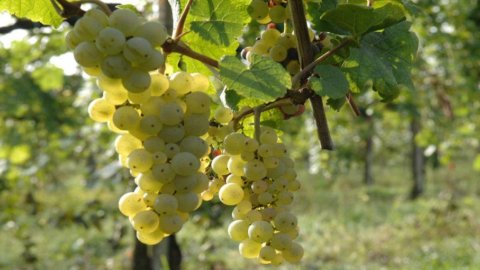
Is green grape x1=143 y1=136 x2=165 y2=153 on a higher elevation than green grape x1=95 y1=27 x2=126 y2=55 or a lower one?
lower

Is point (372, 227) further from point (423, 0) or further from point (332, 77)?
point (332, 77)

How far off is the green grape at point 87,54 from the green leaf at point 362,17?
0.30m

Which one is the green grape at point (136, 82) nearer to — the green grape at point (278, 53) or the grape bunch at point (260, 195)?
the grape bunch at point (260, 195)

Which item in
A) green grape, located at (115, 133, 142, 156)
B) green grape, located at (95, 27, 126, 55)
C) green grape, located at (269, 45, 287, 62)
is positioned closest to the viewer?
green grape, located at (95, 27, 126, 55)

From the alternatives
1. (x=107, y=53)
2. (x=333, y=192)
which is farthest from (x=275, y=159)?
(x=333, y=192)

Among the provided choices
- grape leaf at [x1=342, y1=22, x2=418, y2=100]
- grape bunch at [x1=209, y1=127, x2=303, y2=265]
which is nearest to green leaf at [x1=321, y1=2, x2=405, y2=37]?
grape leaf at [x1=342, y1=22, x2=418, y2=100]

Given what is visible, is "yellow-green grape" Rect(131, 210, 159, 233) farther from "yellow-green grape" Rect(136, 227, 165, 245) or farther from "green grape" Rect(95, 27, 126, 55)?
"green grape" Rect(95, 27, 126, 55)

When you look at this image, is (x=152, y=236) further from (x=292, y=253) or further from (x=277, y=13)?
(x=277, y=13)

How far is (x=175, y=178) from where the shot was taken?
610mm

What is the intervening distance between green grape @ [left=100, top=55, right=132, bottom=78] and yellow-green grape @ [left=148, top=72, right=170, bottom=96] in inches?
2.0

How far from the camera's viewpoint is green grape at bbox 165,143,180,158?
23.8 inches

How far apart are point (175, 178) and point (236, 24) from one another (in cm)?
24

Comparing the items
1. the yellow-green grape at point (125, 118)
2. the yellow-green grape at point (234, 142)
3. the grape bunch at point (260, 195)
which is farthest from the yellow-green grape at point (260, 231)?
the yellow-green grape at point (125, 118)

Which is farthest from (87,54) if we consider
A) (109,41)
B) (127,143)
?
(127,143)
